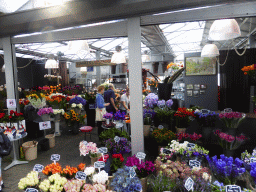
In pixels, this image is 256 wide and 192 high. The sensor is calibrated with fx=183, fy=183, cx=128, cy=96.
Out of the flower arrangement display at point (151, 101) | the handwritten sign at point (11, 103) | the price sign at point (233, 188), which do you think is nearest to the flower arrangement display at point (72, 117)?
the handwritten sign at point (11, 103)

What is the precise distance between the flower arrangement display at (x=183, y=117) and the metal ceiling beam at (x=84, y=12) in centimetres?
197

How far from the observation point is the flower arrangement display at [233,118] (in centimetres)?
266

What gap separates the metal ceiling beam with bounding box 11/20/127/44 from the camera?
8.58ft

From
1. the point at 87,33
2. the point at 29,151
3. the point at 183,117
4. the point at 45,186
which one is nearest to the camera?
the point at 45,186

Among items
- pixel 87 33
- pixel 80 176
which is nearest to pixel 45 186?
pixel 80 176

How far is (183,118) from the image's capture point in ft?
11.3

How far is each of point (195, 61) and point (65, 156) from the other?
18.6 ft

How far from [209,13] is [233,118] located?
1.52 metres

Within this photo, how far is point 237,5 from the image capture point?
2000mm

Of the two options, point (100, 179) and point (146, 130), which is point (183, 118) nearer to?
point (146, 130)

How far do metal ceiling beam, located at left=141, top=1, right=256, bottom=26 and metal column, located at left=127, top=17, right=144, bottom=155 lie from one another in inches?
6.3

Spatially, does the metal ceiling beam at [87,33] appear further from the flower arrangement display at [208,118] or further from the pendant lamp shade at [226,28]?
the flower arrangement display at [208,118]

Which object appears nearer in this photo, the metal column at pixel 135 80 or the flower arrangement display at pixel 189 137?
the metal column at pixel 135 80

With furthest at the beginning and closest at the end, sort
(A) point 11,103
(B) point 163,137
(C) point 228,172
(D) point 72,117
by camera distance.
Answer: (D) point 72,117, (A) point 11,103, (B) point 163,137, (C) point 228,172
